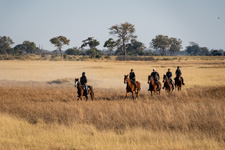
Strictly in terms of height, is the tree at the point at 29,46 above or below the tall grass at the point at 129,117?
above

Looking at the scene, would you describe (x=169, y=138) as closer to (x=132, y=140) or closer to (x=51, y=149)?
(x=132, y=140)

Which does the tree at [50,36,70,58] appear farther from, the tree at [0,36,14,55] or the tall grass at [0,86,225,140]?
the tall grass at [0,86,225,140]

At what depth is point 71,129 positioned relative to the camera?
1191cm

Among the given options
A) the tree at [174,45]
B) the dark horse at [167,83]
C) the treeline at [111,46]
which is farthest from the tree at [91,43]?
the dark horse at [167,83]

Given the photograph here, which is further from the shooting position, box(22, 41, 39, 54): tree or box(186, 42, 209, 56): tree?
box(186, 42, 209, 56): tree

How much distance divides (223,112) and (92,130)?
267 inches

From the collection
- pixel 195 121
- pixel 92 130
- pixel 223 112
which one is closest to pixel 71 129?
pixel 92 130

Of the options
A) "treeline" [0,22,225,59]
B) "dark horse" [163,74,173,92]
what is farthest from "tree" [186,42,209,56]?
"dark horse" [163,74,173,92]

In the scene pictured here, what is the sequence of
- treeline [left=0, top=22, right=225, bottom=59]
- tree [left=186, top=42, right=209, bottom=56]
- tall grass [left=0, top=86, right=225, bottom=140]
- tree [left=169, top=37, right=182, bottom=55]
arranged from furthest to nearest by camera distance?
tree [left=186, top=42, right=209, bottom=56], tree [left=169, top=37, right=182, bottom=55], treeline [left=0, top=22, right=225, bottom=59], tall grass [left=0, top=86, right=225, bottom=140]

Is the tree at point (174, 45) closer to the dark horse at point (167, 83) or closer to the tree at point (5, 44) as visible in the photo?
the tree at point (5, 44)

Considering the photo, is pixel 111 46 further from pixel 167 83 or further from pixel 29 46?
pixel 167 83

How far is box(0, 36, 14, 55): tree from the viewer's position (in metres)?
121

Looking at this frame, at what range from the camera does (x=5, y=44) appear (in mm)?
124125

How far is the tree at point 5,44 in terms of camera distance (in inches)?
4776
